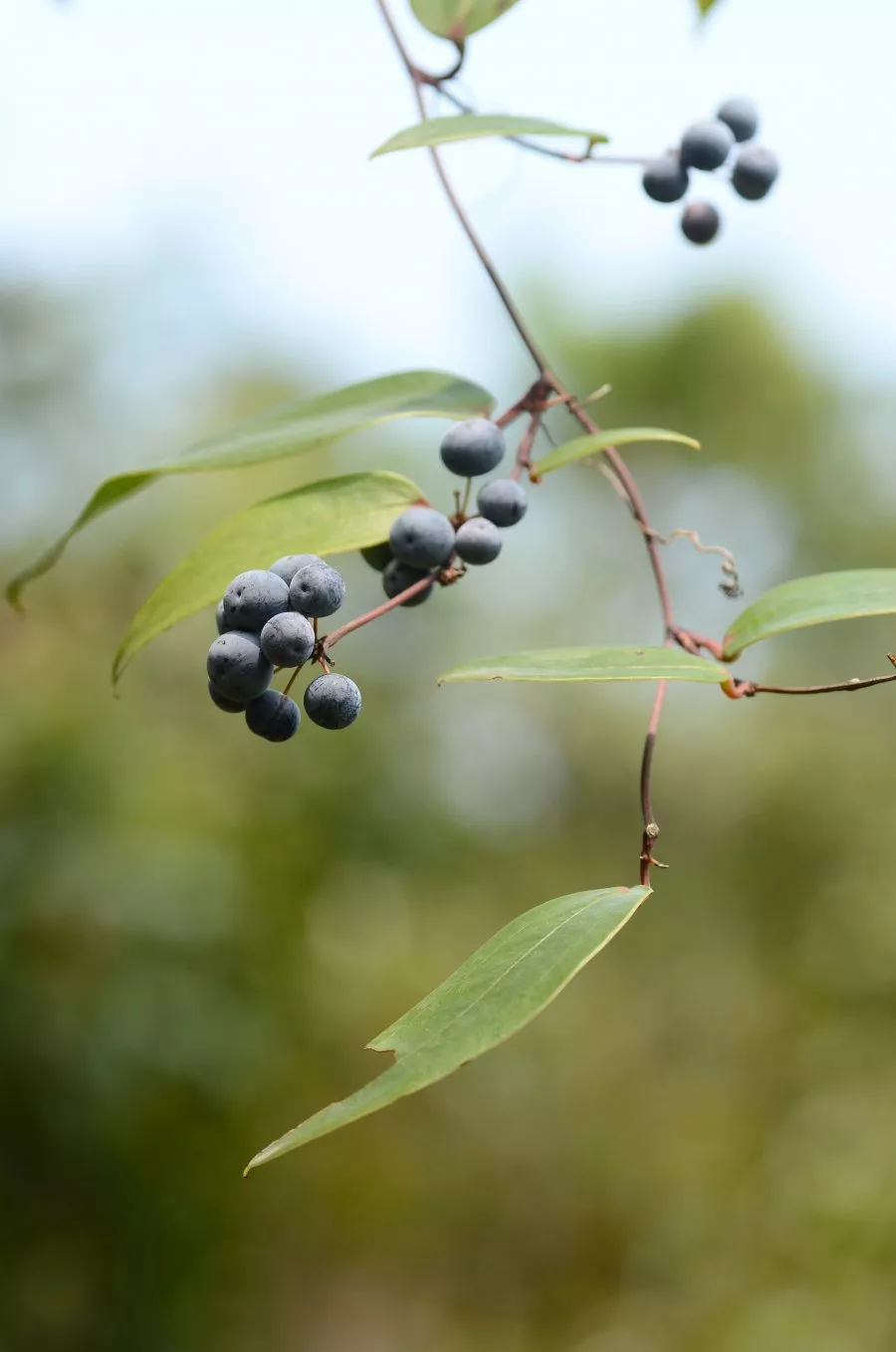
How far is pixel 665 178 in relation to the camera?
36.4 inches

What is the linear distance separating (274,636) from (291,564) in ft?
0.19

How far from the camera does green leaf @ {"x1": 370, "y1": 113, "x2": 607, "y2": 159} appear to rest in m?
0.62

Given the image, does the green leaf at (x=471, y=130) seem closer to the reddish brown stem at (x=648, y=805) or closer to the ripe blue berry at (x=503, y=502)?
the ripe blue berry at (x=503, y=502)

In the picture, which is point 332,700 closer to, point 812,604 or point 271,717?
point 271,717

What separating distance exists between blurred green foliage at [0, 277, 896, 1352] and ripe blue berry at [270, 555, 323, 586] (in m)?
0.06

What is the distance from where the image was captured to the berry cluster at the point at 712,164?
0.92 meters

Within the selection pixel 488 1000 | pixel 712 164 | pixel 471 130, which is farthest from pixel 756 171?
pixel 488 1000

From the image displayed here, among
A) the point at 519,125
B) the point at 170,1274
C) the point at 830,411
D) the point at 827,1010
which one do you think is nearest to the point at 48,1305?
the point at 170,1274

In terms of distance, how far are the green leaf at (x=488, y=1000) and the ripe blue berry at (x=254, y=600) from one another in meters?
0.19

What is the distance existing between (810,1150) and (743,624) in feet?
18.3

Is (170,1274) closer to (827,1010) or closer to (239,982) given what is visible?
(239,982)

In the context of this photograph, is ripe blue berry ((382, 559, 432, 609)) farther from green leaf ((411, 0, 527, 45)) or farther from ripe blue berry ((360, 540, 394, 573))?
green leaf ((411, 0, 527, 45))

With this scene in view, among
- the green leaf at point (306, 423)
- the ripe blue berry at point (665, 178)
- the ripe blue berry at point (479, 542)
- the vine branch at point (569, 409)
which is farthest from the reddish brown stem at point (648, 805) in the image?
the ripe blue berry at point (665, 178)

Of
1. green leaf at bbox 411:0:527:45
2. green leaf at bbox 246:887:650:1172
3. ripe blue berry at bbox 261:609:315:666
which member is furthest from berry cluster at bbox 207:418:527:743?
green leaf at bbox 411:0:527:45
